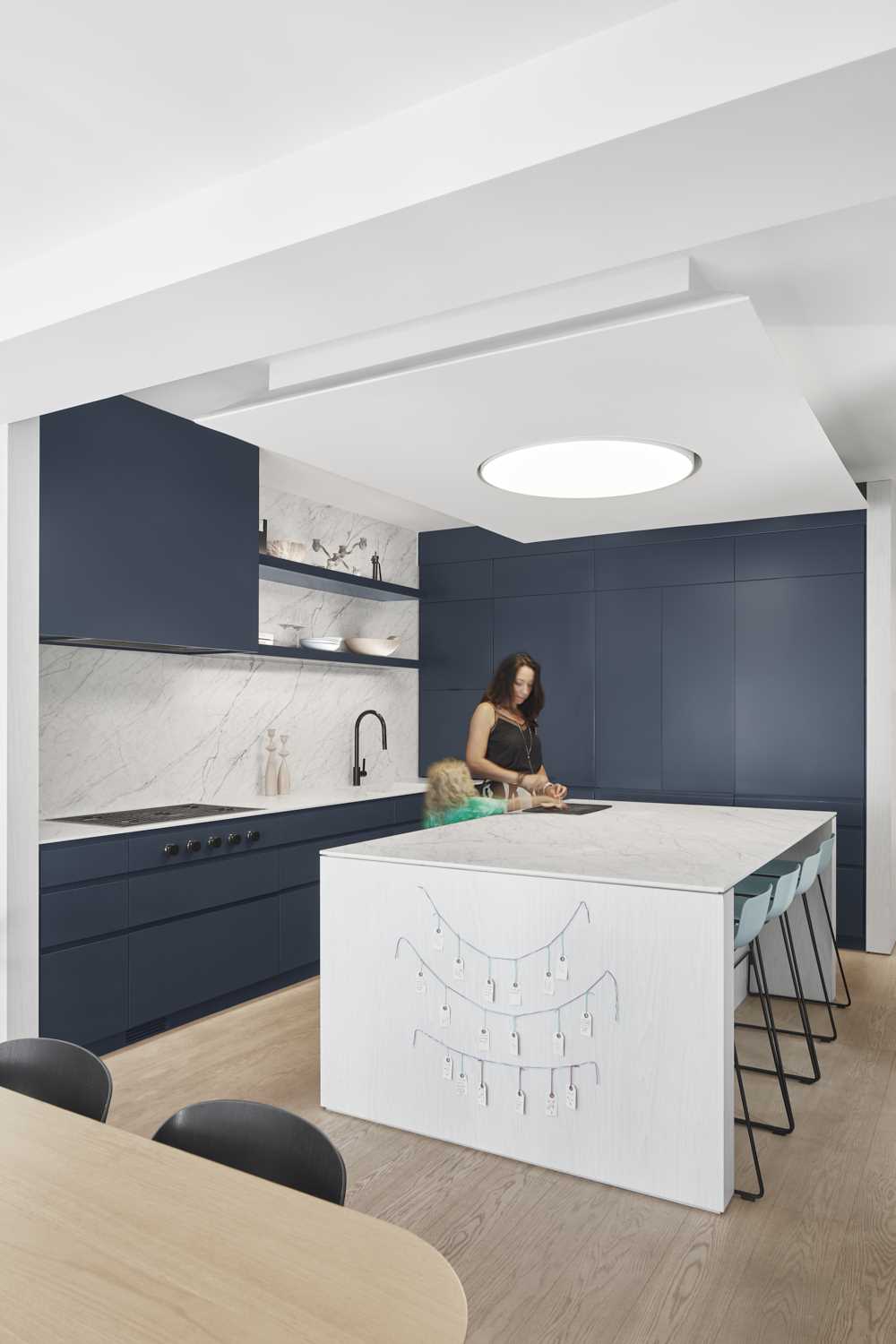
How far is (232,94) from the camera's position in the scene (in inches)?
67.2

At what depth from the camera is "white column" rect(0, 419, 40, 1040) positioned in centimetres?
307

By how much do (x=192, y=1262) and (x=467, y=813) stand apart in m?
2.76

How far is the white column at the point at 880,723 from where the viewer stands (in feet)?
16.2

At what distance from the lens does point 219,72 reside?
5.40ft

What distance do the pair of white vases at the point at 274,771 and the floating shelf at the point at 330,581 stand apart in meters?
0.67

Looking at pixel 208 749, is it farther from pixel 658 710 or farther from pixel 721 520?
pixel 721 520

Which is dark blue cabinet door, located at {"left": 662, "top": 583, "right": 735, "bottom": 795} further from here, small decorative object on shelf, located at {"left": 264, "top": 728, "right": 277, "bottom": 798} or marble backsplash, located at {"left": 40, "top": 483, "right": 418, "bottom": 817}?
small decorative object on shelf, located at {"left": 264, "top": 728, "right": 277, "bottom": 798}

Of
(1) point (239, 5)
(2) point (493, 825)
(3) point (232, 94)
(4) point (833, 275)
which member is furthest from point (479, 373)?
(2) point (493, 825)

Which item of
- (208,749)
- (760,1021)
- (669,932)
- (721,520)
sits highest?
(721,520)

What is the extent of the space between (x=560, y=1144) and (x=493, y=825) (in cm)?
123

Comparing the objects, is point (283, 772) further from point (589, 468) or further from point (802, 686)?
point (802, 686)

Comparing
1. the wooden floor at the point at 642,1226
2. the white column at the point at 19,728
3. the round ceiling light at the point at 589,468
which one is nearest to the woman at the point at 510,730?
the round ceiling light at the point at 589,468

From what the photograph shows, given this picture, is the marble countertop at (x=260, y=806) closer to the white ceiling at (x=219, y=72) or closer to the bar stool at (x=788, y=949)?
the bar stool at (x=788, y=949)

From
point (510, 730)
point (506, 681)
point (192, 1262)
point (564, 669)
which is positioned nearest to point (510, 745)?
point (510, 730)
